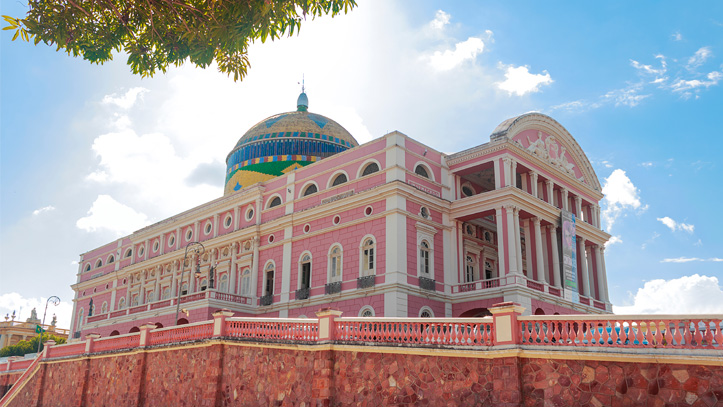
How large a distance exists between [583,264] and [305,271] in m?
13.1

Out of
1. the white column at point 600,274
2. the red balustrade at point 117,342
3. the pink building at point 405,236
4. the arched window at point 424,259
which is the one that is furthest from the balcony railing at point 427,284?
the red balustrade at point 117,342

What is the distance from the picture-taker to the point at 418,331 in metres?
13.3

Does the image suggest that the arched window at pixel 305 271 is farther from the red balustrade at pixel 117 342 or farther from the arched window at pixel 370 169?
the red balustrade at pixel 117 342

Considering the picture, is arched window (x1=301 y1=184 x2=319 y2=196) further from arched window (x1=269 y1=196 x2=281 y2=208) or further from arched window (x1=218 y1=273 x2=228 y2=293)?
arched window (x1=218 y1=273 x2=228 y2=293)

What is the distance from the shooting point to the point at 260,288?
98.8 ft

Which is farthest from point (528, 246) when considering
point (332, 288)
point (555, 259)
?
point (332, 288)

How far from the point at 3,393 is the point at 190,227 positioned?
12.2 metres

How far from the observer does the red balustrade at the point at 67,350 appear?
24.9 meters

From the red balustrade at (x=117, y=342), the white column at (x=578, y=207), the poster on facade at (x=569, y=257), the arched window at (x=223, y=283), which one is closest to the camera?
the red balustrade at (x=117, y=342)

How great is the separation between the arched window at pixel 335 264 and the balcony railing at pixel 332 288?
0.29 metres

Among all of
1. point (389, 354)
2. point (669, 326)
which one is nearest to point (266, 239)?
point (389, 354)

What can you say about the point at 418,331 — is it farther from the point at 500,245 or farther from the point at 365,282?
the point at 500,245

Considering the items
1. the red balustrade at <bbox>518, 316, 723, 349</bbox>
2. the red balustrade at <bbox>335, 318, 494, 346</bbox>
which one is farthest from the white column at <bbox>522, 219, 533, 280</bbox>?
the red balustrade at <bbox>518, 316, 723, 349</bbox>

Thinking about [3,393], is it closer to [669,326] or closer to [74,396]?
[74,396]
